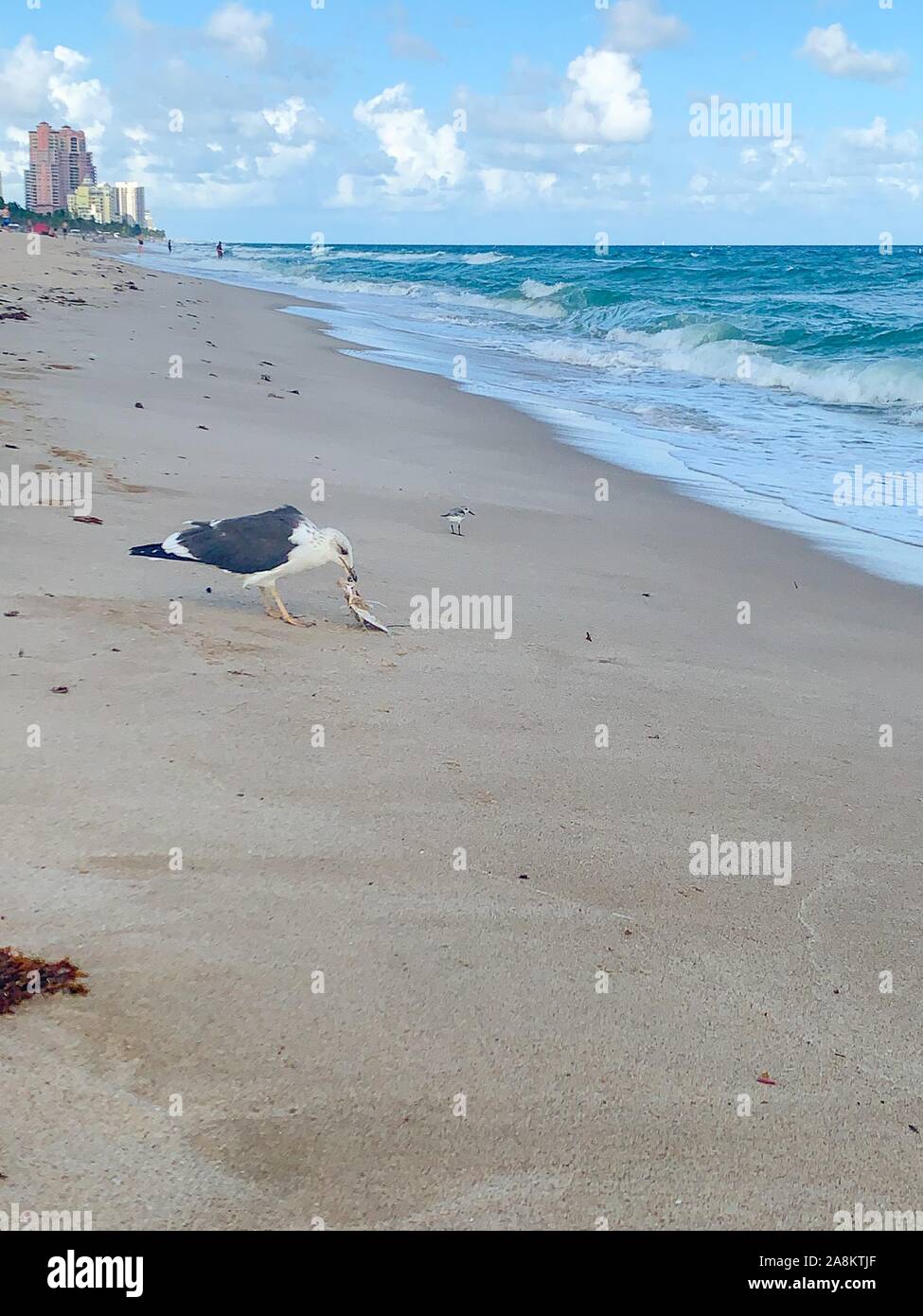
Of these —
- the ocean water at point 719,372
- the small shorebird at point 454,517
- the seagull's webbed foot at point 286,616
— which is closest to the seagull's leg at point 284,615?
the seagull's webbed foot at point 286,616

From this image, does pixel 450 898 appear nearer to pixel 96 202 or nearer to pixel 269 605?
pixel 269 605

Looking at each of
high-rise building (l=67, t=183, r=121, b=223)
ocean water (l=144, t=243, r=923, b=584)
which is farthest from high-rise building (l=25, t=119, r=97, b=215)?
ocean water (l=144, t=243, r=923, b=584)

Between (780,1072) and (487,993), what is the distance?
0.68 meters

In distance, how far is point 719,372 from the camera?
20.7m

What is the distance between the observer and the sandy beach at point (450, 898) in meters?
2.20

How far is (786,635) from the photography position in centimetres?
590

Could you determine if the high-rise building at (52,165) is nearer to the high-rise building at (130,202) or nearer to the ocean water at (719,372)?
the high-rise building at (130,202)

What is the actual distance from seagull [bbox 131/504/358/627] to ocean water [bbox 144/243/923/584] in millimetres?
3714

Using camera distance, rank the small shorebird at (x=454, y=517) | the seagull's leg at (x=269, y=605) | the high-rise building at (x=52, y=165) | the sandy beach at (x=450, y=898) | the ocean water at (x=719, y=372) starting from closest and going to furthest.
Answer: the sandy beach at (x=450, y=898)
the seagull's leg at (x=269, y=605)
the small shorebird at (x=454, y=517)
the ocean water at (x=719, y=372)
the high-rise building at (x=52, y=165)

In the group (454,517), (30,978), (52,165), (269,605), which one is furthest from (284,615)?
(52,165)

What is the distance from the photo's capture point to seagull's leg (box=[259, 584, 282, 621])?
518 centimetres

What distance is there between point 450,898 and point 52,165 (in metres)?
151

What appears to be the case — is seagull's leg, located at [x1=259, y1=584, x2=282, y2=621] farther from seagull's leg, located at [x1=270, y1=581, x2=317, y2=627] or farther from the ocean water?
the ocean water

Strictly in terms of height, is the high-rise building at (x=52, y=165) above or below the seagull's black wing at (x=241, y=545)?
above
